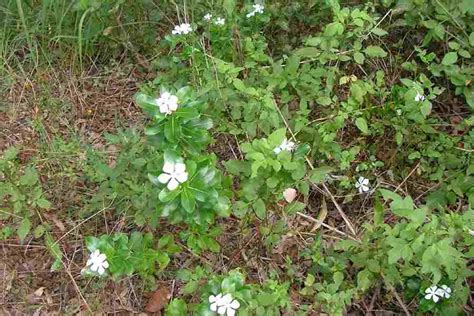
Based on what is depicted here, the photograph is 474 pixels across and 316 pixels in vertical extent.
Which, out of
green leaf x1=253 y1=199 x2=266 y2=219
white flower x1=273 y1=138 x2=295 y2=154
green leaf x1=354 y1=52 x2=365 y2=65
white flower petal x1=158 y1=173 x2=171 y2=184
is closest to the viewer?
white flower petal x1=158 y1=173 x2=171 y2=184

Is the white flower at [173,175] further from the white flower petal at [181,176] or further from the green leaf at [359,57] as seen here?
the green leaf at [359,57]

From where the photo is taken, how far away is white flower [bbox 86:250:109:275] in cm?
205

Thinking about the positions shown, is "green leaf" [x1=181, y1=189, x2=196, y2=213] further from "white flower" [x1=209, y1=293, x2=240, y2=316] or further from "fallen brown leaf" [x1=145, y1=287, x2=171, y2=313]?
"fallen brown leaf" [x1=145, y1=287, x2=171, y2=313]

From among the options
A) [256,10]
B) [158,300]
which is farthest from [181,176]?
[256,10]

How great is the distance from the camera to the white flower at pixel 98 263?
205 cm

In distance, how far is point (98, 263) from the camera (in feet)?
6.73

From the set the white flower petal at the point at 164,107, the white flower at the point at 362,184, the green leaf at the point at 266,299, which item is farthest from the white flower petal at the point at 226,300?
the white flower at the point at 362,184

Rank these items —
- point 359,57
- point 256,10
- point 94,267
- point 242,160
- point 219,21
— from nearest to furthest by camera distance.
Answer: point 94,267 → point 242,160 → point 359,57 → point 219,21 → point 256,10

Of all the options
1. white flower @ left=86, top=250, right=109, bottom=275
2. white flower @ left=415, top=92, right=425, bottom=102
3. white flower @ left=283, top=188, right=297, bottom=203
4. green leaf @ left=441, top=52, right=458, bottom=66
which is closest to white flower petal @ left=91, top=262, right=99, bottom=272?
white flower @ left=86, top=250, right=109, bottom=275

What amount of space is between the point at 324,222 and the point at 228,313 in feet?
2.97

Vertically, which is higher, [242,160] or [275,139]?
[275,139]

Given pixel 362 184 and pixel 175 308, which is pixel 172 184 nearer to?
pixel 175 308

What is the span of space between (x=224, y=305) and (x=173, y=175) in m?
0.46

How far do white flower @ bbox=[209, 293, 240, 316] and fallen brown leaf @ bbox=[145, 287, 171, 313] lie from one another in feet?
2.08
